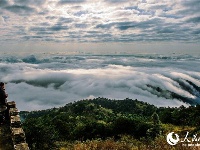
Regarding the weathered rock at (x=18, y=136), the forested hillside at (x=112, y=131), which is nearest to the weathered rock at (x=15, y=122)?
the weathered rock at (x=18, y=136)

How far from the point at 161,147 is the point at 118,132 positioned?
24.4 m

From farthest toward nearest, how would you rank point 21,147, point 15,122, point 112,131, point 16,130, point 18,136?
point 112,131, point 15,122, point 16,130, point 18,136, point 21,147

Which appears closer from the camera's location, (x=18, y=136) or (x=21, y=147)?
(x=21, y=147)

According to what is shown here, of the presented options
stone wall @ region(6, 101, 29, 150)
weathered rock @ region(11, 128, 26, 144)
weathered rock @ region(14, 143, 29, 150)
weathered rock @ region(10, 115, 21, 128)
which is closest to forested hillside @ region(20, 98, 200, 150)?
weathered rock @ region(10, 115, 21, 128)

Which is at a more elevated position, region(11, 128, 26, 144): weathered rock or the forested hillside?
region(11, 128, 26, 144): weathered rock

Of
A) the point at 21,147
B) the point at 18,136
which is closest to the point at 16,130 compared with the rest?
the point at 18,136

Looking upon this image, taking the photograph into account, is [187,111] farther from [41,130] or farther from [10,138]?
[10,138]

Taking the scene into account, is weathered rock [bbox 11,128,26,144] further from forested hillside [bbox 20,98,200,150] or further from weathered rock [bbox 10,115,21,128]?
forested hillside [bbox 20,98,200,150]

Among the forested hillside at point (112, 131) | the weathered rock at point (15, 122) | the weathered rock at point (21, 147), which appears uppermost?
the weathered rock at point (15, 122)

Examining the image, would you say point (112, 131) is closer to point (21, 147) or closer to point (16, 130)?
point (16, 130)

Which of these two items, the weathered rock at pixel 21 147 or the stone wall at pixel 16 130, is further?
the stone wall at pixel 16 130

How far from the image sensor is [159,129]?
31.0 metres

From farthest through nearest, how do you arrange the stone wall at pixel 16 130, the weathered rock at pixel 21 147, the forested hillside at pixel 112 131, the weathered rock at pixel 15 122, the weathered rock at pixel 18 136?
the forested hillside at pixel 112 131 < the weathered rock at pixel 15 122 < the weathered rock at pixel 18 136 < the stone wall at pixel 16 130 < the weathered rock at pixel 21 147

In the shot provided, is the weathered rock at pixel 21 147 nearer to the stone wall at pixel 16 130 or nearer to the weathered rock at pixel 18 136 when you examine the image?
the stone wall at pixel 16 130
